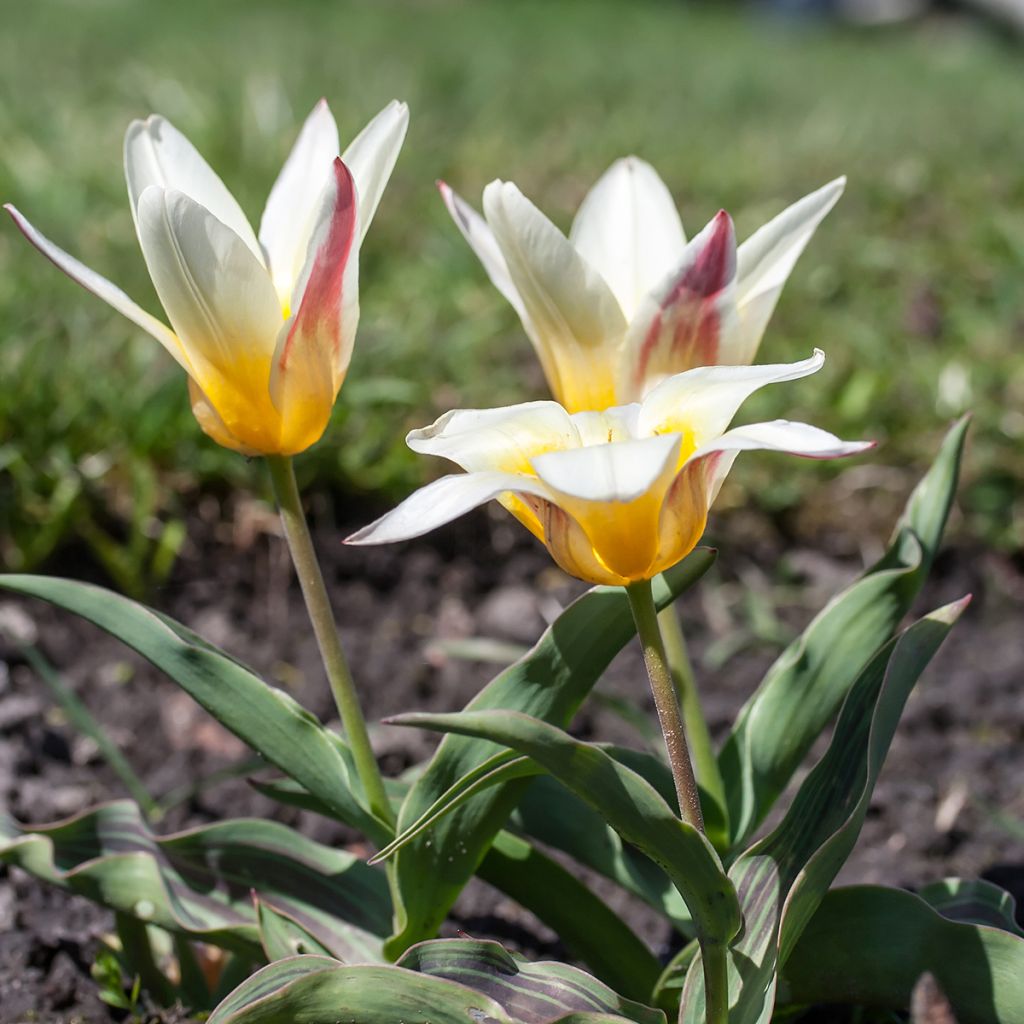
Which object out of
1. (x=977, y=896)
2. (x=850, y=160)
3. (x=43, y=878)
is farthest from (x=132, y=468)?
(x=850, y=160)

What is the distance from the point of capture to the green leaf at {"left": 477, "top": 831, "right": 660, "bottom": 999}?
4.13 feet

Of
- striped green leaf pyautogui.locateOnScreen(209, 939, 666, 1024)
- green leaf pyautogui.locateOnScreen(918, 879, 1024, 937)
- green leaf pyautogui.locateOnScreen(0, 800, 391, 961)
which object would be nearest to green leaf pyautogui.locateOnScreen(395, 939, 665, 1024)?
striped green leaf pyautogui.locateOnScreen(209, 939, 666, 1024)

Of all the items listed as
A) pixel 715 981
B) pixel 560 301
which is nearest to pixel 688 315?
pixel 560 301

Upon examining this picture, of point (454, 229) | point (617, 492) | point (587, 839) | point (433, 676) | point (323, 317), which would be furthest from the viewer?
point (454, 229)

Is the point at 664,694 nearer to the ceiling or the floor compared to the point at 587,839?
nearer to the ceiling

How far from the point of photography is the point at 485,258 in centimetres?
123

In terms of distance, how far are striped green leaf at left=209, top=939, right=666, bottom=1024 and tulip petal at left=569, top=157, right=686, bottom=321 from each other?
58 centimetres

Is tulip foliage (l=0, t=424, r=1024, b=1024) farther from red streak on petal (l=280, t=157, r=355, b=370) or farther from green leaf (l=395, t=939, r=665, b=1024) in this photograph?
red streak on petal (l=280, t=157, r=355, b=370)

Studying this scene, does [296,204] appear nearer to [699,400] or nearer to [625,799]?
[699,400]

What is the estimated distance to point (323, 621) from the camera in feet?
3.81

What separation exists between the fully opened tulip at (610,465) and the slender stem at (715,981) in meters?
0.29

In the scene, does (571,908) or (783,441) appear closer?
(783,441)

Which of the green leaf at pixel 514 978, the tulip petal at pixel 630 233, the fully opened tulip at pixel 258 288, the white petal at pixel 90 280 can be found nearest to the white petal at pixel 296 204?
the fully opened tulip at pixel 258 288

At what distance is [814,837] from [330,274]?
617 mm
